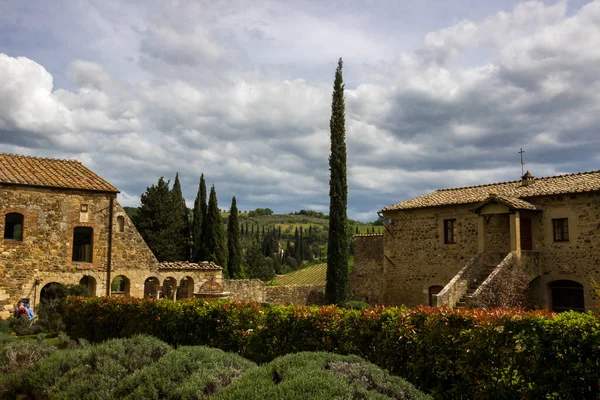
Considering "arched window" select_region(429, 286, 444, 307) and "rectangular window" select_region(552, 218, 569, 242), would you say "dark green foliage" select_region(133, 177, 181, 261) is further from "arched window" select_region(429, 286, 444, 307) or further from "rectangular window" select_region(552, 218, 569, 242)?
"rectangular window" select_region(552, 218, 569, 242)

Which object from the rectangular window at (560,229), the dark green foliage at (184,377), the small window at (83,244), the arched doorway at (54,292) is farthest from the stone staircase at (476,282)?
the small window at (83,244)

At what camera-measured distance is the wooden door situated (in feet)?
63.2

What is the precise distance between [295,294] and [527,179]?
551 inches

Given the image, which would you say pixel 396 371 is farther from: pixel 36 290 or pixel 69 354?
pixel 36 290

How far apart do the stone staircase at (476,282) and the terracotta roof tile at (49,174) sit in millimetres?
15639

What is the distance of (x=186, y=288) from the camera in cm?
2552

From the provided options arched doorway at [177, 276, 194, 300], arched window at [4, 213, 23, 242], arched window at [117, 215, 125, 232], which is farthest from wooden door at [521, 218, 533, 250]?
arched window at [4, 213, 23, 242]

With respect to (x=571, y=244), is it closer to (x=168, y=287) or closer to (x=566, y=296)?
(x=566, y=296)

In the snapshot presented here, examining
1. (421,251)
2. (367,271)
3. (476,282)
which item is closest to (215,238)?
(367,271)

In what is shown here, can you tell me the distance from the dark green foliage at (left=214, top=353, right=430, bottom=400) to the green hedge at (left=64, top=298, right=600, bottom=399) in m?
Answer: 1.11

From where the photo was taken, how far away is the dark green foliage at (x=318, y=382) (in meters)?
5.18

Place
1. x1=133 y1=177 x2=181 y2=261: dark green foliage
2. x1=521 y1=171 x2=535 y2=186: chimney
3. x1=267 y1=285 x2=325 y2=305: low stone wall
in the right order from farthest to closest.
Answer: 1. x1=133 y1=177 x2=181 y2=261: dark green foliage
2. x1=267 y1=285 x2=325 y2=305: low stone wall
3. x1=521 y1=171 x2=535 y2=186: chimney

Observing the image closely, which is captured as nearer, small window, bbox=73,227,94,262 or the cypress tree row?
small window, bbox=73,227,94,262

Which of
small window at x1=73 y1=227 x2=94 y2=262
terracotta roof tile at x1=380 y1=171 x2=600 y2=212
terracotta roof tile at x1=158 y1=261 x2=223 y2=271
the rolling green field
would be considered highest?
terracotta roof tile at x1=380 y1=171 x2=600 y2=212
